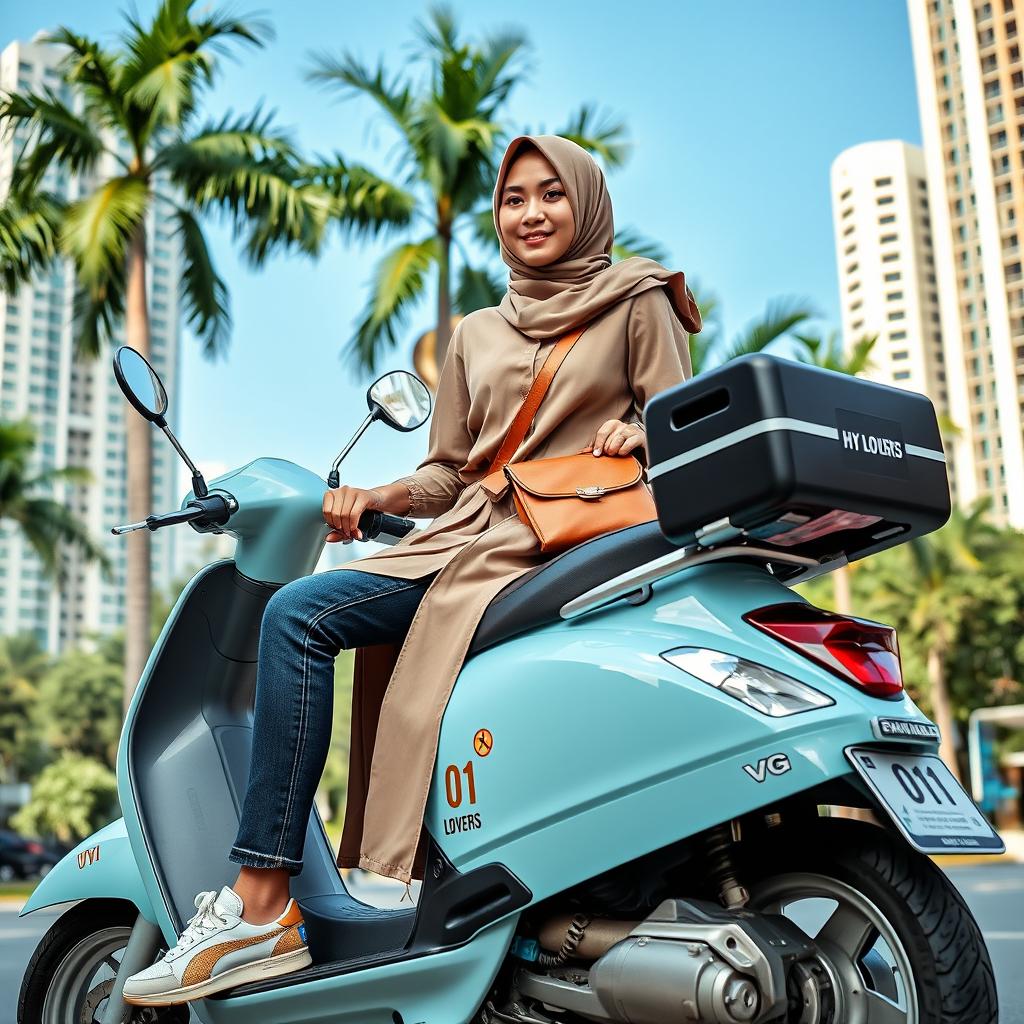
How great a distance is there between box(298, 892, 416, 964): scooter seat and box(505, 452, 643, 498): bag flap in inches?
36.9

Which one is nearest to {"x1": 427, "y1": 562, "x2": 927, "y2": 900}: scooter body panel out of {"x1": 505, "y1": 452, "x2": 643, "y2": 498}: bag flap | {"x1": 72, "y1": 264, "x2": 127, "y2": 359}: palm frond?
{"x1": 505, "y1": 452, "x2": 643, "y2": 498}: bag flap

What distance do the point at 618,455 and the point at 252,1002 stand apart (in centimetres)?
137

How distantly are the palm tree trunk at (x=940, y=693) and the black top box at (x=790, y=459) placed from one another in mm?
34846

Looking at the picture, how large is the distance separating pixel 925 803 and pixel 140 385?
2.03 meters

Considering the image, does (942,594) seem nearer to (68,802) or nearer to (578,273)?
(68,802)

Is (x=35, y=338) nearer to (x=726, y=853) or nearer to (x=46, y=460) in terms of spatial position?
(x=46, y=460)

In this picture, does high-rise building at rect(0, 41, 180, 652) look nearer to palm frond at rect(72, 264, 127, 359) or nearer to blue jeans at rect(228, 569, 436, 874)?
palm frond at rect(72, 264, 127, 359)

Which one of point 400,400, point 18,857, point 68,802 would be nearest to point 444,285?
point 400,400

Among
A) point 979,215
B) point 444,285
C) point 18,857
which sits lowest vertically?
point 18,857

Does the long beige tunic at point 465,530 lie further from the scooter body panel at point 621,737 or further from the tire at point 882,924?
the tire at point 882,924

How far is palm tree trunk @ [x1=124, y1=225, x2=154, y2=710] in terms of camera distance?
13336 mm

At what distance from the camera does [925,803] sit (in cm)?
194

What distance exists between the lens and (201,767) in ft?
10.0

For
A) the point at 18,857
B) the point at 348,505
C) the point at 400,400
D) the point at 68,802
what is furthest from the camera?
the point at 68,802
